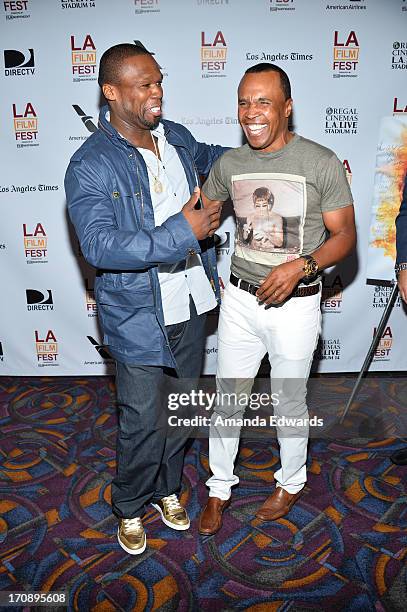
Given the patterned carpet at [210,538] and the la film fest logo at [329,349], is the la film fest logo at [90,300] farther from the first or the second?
the la film fest logo at [329,349]

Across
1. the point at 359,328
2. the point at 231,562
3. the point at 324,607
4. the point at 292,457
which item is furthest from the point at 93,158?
the point at 359,328

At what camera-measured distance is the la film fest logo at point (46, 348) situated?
3754 millimetres

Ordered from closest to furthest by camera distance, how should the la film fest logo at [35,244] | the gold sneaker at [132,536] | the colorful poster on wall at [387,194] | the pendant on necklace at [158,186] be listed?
the pendant on necklace at [158,186] → the gold sneaker at [132,536] → the colorful poster on wall at [387,194] → the la film fest logo at [35,244]

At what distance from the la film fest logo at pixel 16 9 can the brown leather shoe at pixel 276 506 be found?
2918 mm

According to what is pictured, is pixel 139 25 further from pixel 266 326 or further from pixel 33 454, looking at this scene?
pixel 33 454

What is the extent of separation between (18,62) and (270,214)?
2.05 m

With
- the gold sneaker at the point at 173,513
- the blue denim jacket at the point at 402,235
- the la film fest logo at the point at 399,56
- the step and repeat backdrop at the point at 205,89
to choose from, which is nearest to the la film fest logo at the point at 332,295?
the step and repeat backdrop at the point at 205,89

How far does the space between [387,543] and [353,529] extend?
15 cm

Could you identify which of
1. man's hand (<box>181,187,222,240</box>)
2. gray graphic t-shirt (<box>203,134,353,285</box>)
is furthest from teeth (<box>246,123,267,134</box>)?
man's hand (<box>181,187,222,240</box>)

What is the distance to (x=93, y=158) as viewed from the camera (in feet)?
6.53

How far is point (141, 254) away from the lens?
74.5 inches

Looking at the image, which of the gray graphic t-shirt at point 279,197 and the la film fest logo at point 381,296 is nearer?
the gray graphic t-shirt at point 279,197

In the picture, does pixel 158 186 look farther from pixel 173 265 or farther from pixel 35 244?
pixel 35 244

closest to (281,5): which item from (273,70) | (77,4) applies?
(77,4)
